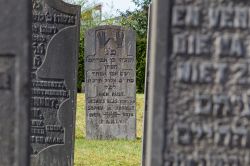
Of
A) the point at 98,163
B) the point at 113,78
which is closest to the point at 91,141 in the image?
the point at 113,78

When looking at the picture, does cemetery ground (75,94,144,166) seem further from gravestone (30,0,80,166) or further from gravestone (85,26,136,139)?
gravestone (30,0,80,166)

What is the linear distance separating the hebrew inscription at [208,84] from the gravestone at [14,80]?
64 cm

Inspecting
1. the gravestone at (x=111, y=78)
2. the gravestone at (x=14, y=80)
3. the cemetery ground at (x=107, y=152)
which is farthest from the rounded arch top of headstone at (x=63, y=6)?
the gravestone at (x=111, y=78)

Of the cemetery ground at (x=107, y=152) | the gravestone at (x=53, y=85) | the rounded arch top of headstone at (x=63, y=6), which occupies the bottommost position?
the cemetery ground at (x=107, y=152)

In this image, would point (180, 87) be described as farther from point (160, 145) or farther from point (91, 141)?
point (91, 141)

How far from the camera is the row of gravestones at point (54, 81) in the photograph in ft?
9.73

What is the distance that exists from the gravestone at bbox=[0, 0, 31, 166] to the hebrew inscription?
0.64 metres

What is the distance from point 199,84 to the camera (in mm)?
2955

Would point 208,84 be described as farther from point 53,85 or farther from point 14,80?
point 53,85

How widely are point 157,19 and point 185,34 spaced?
142 mm

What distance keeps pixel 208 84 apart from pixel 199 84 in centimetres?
4

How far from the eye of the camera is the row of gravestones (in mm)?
2967

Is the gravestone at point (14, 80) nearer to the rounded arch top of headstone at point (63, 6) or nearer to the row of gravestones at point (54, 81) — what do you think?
the row of gravestones at point (54, 81)

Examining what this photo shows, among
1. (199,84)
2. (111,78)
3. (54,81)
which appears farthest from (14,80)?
(111,78)
